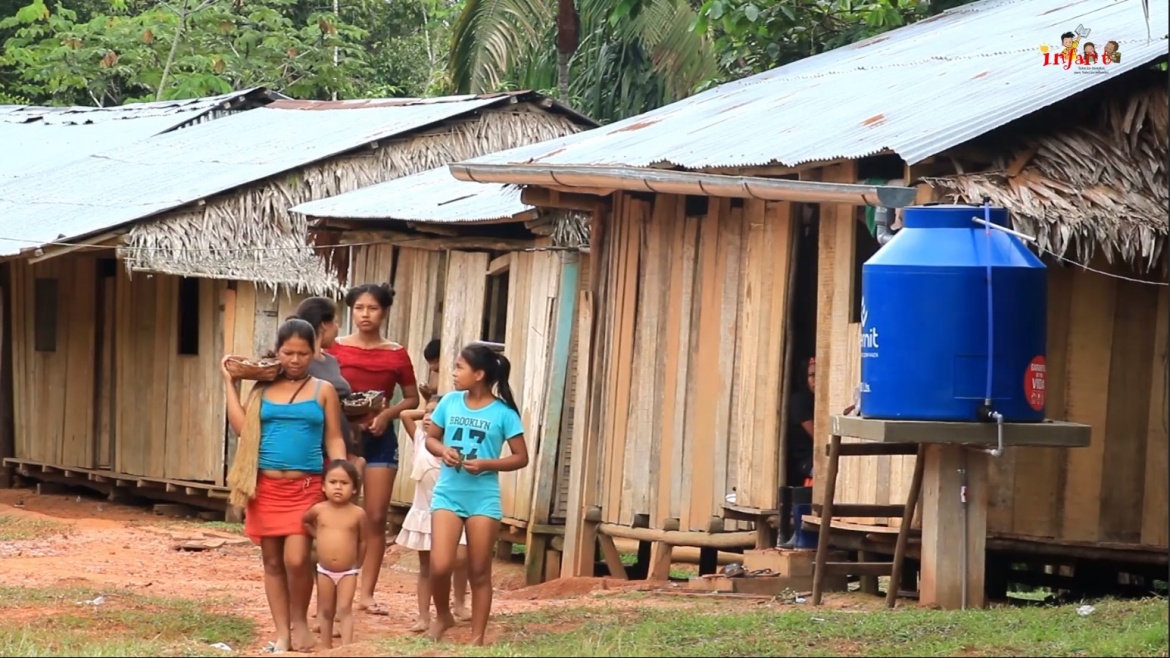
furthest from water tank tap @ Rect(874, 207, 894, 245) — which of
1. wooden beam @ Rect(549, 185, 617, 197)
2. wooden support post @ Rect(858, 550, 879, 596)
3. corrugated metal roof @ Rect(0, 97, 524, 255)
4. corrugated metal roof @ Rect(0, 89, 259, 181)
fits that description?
corrugated metal roof @ Rect(0, 89, 259, 181)

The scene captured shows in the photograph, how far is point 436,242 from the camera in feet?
43.3

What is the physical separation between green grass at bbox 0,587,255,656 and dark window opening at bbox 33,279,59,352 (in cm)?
824

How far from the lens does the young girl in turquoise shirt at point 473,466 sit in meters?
7.10

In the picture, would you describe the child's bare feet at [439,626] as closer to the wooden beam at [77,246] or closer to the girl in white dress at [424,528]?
the girl in white dress at [424,528]

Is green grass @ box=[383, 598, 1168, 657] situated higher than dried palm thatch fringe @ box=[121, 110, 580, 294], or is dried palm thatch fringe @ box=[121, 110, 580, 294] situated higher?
dried palm thatch fringe @ box=[121, 110, 580, 294]

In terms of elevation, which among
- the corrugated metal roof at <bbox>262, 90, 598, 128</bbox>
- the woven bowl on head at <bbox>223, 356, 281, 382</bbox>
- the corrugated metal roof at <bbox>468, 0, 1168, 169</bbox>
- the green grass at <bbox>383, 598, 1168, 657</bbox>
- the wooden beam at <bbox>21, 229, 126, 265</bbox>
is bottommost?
the green grass at <bbox>383, 598, 1168, 657</bbox>

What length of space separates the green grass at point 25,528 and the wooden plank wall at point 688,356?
487 cm

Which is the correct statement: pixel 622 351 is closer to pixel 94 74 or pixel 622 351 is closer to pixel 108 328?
pixel 108 328

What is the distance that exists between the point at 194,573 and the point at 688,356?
3.67 metres

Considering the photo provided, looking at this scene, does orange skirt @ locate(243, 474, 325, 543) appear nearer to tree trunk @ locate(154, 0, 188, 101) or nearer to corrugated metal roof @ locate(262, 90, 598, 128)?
corrugated metal roof @ locate(262, 90, 598, 128)

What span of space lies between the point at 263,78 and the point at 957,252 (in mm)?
21197

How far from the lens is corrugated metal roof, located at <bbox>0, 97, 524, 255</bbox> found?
15.0 meters

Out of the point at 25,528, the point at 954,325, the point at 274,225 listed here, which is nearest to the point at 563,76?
the point at 274,225

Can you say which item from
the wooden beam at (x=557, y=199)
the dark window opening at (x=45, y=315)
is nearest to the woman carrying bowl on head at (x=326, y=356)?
the wooden beam at (x=557, y=199)
